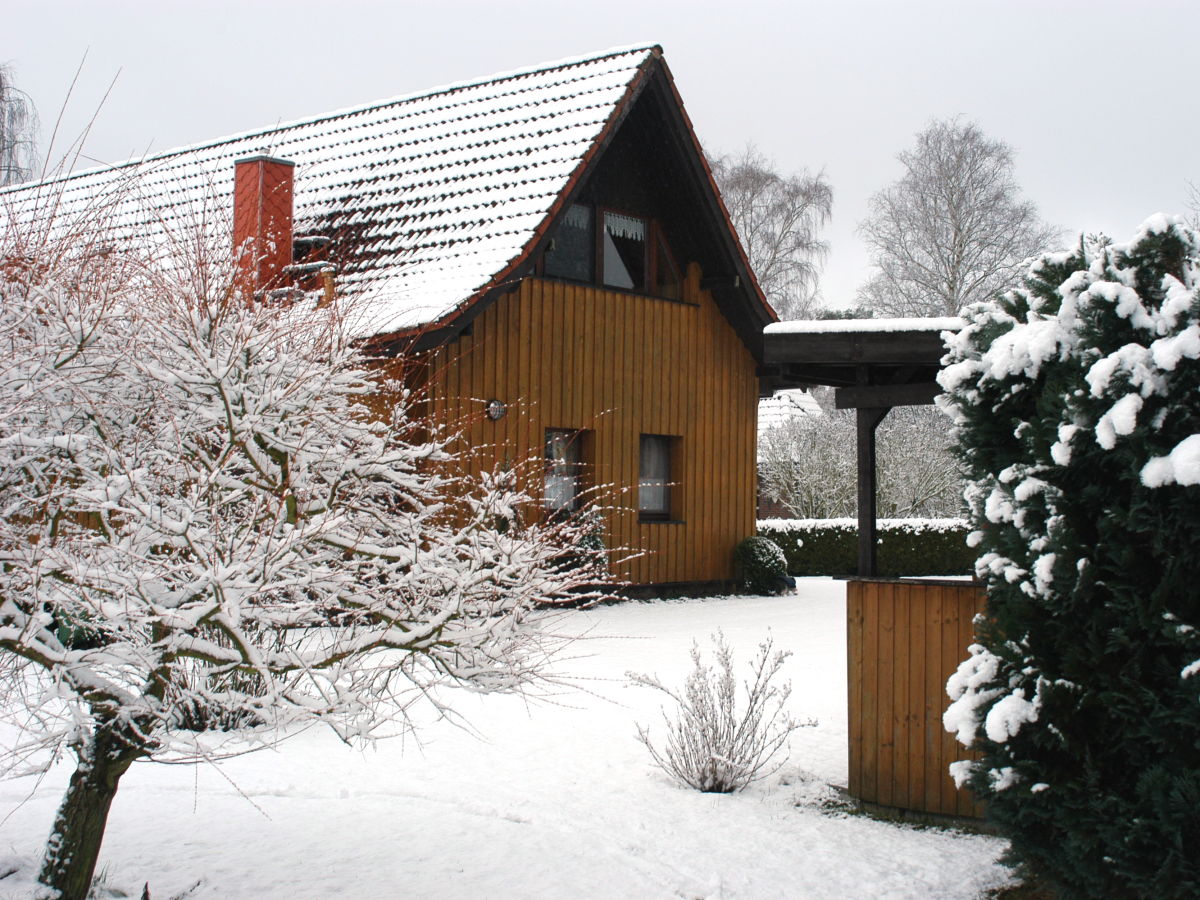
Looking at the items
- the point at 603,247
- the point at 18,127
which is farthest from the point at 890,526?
the point at 18,127

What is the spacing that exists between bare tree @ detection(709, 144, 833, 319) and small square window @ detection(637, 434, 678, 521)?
1890 cm

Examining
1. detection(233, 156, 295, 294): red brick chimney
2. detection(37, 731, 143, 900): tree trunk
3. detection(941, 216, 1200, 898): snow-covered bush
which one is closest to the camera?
detection(941, 216, 1200, 898): snow-covered bush

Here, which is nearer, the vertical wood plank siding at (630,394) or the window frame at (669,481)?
the vertical wood plank siding at (630,394)

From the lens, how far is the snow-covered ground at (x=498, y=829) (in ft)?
16.3

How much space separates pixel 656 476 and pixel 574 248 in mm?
3240

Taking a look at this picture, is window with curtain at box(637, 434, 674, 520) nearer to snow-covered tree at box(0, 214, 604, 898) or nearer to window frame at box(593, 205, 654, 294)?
window frame at box(593, 205, 654, 294)

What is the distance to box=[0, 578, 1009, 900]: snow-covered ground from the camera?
16.3ft

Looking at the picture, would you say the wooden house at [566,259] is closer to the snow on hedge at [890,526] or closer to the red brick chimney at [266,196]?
the red brick chimney at [266,196]

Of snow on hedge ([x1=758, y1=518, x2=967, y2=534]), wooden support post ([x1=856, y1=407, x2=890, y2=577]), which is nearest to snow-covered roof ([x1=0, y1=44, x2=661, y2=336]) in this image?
wooden support post ([x1=856, y1=407, x2=890, y2=577])

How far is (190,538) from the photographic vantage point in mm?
3902

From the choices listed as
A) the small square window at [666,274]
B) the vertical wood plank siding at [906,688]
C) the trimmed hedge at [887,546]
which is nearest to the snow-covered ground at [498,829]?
the vertical wood plank siding at [906,688]

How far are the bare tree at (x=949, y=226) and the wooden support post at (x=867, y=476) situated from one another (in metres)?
25.3

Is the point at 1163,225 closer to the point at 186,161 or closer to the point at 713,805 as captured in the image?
the point at 713,805

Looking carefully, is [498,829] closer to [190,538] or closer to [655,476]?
[190,538]
